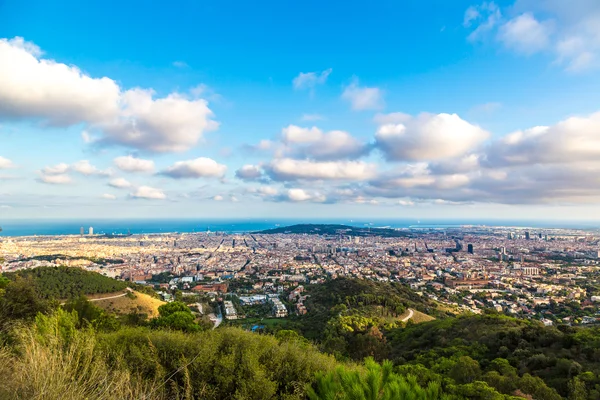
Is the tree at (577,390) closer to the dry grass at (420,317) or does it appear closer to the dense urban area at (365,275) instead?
the dry grass at (420,317)

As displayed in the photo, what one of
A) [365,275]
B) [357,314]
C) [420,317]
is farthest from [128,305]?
[365,275]

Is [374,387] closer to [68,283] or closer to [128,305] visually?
[128,305]

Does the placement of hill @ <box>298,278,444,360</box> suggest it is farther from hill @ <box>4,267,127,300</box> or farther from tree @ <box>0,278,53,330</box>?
hill @ <box>4,267,127,300</box>

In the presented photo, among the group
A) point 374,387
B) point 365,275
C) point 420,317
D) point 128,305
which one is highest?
point 374,387

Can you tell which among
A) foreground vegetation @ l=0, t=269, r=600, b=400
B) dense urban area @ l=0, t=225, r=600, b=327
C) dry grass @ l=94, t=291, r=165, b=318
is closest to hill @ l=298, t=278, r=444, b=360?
foreground vegetation @ l=0, t=269, r=600, b=400

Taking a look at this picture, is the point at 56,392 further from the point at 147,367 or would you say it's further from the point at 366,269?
the point at 366,269

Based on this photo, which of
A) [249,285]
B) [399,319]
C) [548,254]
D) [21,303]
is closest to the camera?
[21,303]

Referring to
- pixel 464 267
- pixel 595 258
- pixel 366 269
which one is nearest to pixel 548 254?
pixel 595 258
